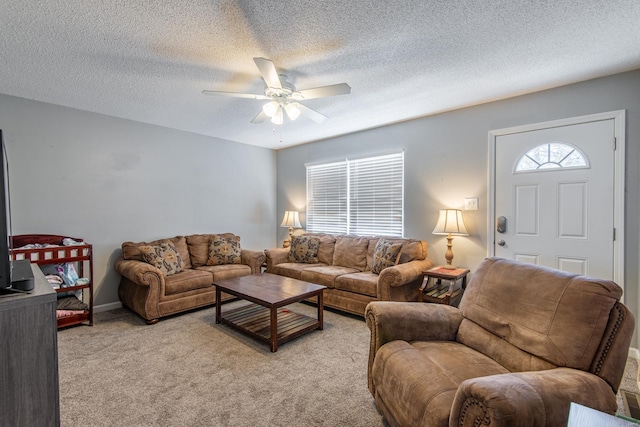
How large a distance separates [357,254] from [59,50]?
3.67m

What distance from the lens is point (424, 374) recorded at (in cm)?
142

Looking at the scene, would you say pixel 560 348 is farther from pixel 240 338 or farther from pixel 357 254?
pixel 357 254

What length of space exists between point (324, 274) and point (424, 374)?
2369 millimetres

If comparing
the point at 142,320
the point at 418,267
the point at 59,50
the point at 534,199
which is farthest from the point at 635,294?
the point at 59,50

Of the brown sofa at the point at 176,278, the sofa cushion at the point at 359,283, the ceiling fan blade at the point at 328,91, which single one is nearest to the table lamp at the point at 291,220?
the brown sofa at the point at 176,278

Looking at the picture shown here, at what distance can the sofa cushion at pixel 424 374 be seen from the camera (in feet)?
4.19

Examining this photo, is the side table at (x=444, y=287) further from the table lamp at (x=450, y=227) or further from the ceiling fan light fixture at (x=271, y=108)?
the ceiling fan light fixture at (x=271, y=108)

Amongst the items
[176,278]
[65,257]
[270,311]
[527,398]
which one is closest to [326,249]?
[270,311]

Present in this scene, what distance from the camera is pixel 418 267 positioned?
3.38m

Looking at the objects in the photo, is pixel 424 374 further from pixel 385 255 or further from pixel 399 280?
pixel 385 255

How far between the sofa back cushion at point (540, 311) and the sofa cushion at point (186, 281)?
2979 mm

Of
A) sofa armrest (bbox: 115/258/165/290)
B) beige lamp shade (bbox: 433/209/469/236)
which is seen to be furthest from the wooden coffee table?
beige lamp shade (bbox: 433/209/469/236)

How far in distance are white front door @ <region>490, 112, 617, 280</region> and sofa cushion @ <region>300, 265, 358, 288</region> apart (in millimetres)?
1859

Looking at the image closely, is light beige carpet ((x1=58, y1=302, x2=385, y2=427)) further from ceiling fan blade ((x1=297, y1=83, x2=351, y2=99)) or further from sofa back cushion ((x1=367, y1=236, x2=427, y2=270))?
ceiling fan blade ((x1=297, y1=83, x2=351, y2=99))
